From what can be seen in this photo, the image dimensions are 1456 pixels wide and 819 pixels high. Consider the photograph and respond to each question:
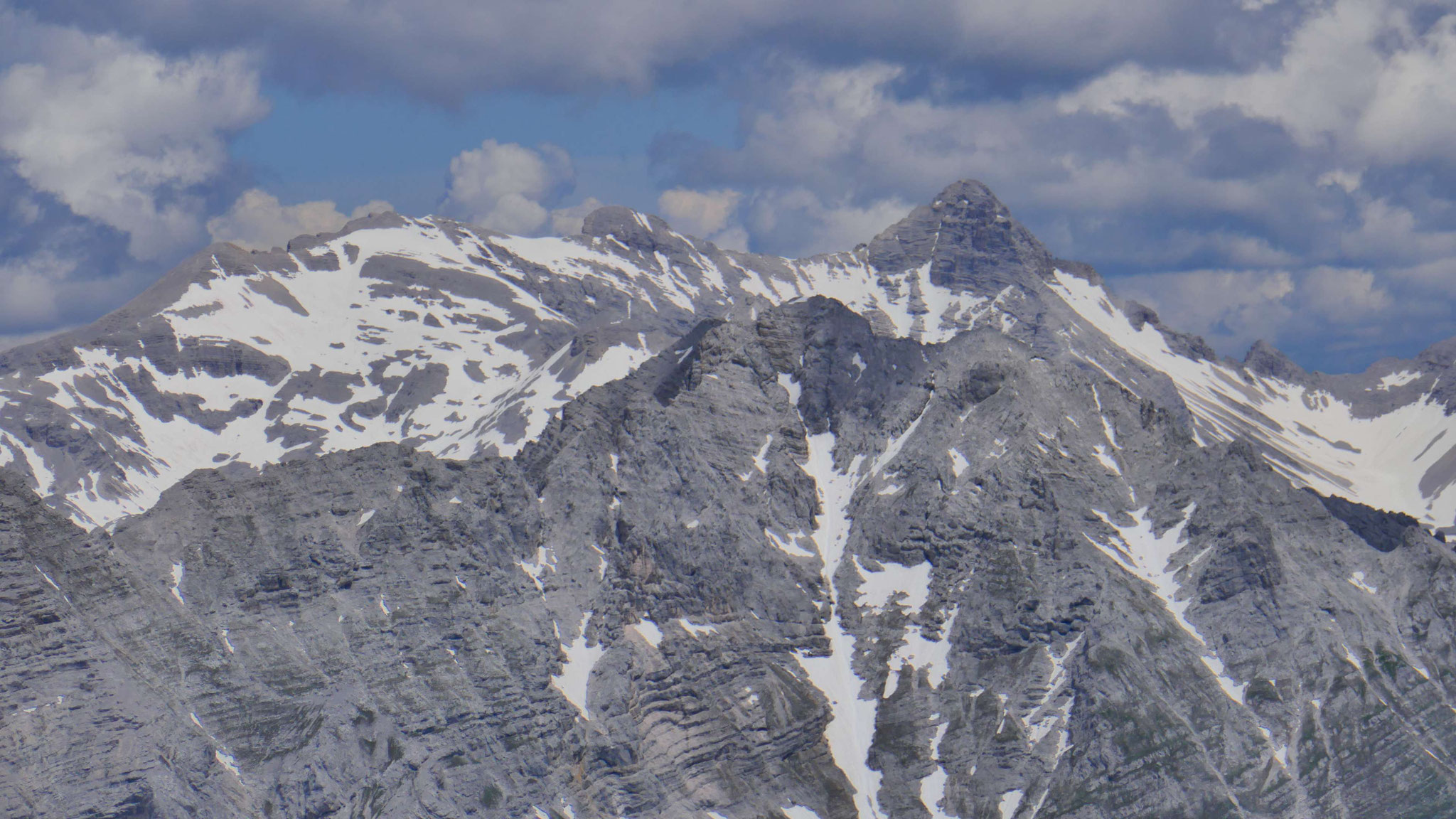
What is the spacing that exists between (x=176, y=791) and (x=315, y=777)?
55.8 ft

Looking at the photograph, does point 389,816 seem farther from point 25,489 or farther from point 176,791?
point 25,489

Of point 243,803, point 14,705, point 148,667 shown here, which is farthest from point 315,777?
point 14,705

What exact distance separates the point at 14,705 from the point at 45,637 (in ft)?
25.7

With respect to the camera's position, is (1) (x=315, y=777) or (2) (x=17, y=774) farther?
(1) (x=315, y=777)

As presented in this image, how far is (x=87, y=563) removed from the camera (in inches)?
7672

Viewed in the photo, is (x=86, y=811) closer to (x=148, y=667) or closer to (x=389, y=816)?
(x=148, y=667)

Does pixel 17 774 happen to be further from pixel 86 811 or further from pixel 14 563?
pixel 14 563

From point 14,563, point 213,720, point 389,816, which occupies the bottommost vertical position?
point 389,816

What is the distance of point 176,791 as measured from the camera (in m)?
186

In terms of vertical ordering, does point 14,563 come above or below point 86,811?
above

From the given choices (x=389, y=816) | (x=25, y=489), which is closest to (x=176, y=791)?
(x=389, y=816)

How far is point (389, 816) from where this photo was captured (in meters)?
199

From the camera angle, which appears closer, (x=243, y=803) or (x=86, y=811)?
(x=86, y=811)

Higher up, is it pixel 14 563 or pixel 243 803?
pixel 14 563
